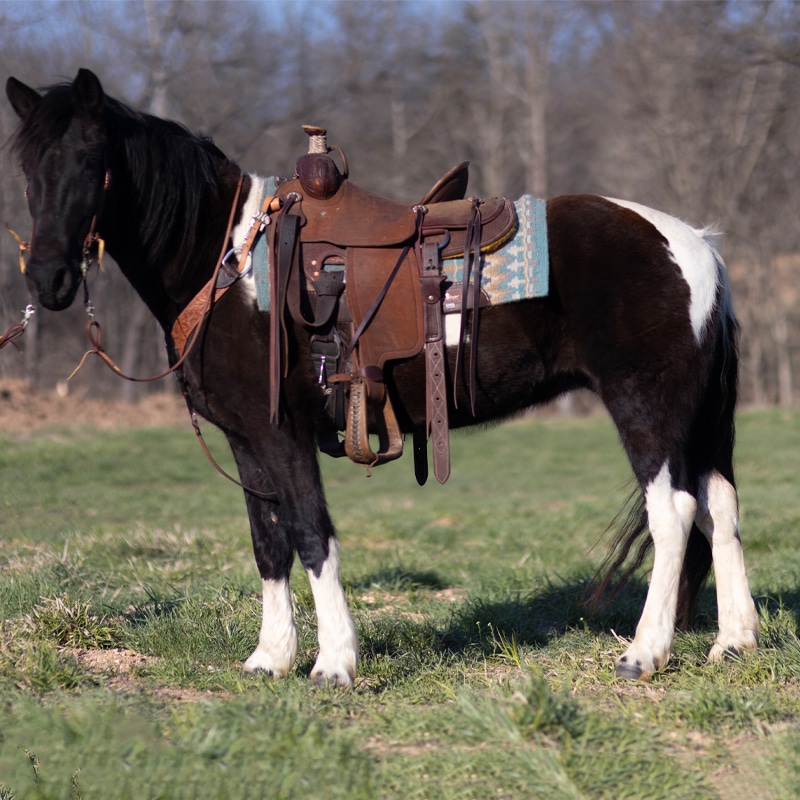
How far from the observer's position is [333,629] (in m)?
3.56

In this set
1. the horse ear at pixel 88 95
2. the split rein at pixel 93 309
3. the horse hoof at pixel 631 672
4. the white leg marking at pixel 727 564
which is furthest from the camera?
the white leg marking at pixel 727 564

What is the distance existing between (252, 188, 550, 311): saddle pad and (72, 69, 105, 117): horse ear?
767mm

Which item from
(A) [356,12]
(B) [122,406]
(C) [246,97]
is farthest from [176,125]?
(A) [356,12]

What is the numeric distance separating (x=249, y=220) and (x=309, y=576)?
145cm

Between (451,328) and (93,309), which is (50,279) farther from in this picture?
(451,328)

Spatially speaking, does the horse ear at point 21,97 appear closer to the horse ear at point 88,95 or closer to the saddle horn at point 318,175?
the horse ear at point 88,95

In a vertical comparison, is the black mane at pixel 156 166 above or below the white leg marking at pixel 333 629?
above

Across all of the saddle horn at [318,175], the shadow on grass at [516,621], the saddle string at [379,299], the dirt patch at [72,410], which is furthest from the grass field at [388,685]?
the dirt patch at [72,410]

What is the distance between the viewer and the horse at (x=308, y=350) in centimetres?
359

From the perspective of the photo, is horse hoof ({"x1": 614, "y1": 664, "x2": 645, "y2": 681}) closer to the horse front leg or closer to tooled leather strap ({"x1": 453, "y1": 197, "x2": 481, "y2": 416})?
the horse front leg

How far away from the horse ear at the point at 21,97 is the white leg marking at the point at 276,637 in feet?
6.87

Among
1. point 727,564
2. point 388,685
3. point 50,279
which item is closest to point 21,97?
point 50,279

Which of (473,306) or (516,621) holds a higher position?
(473,306)

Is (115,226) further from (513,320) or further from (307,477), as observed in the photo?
(513,320)
